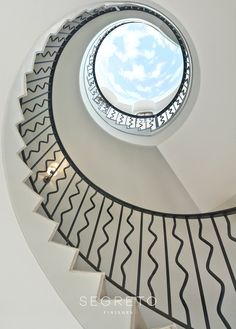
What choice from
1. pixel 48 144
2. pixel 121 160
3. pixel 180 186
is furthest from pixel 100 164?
pixel 180 186

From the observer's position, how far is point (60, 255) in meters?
2.75

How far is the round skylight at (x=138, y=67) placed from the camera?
7773 mm

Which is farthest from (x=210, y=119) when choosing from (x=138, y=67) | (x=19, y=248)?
(x=138, y=67)

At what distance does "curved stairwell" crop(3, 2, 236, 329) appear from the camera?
9.11 ft

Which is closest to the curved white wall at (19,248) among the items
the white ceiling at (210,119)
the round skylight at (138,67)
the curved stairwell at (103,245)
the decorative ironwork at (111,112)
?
the curved stairwell at (103,245)

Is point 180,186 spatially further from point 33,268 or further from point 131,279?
point 33,268

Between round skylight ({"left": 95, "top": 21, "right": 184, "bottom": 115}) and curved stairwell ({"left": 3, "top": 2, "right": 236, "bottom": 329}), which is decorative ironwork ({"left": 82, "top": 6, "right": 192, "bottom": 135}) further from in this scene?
curved stairwell ({"left": 3, "top": 2, "right": 236, "bottom": 329})

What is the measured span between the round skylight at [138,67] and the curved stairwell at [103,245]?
2964 millimetres

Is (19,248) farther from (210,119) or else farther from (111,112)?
(111,112)

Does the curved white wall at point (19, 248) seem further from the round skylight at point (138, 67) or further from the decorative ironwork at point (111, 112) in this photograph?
the round skylight at point (138, 67)

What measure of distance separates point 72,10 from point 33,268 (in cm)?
232

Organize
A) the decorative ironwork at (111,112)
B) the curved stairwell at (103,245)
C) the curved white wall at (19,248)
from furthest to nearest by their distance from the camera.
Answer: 1. the decorative ironwork at (111,112)
2. the curved stairwell at (103,245)
3. the curved white wall at (19,248)

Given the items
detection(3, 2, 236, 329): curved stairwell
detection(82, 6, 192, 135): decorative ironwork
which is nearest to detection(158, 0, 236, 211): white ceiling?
detection(3, 2, 236, 329): curved stairwell

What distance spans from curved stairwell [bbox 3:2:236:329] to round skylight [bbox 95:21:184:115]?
2964 millimetres
